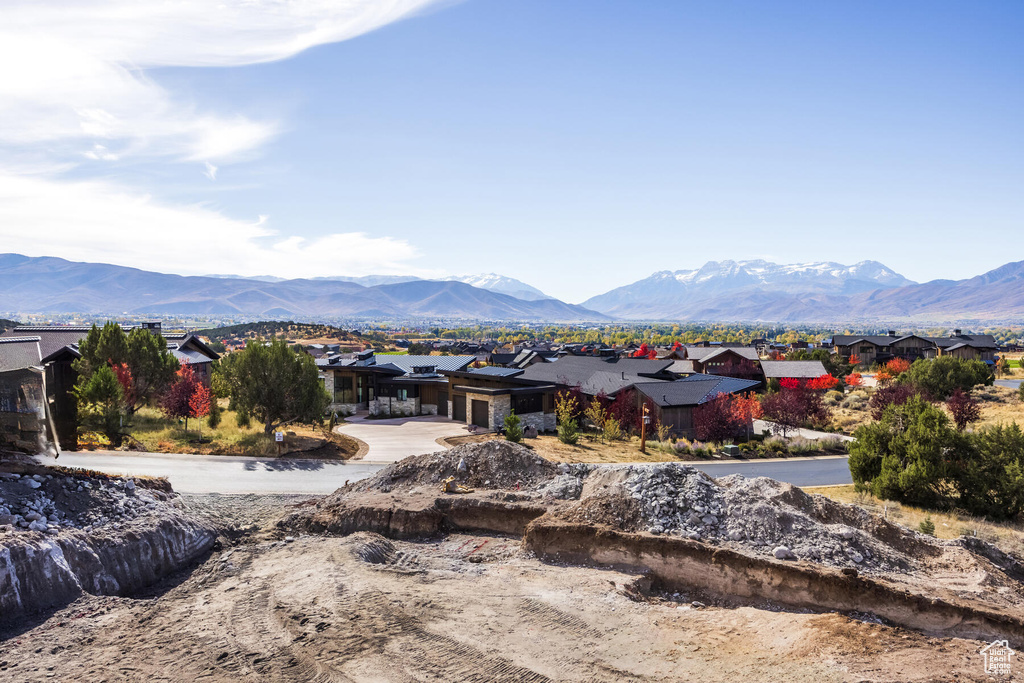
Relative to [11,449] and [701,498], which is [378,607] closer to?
[701,498]

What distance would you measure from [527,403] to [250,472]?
19.5 meters

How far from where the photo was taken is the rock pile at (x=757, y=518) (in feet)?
47.3

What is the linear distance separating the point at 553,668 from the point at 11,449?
1584 cm

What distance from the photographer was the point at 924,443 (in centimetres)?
2416

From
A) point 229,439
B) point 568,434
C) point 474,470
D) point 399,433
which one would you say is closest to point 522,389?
point 568,434

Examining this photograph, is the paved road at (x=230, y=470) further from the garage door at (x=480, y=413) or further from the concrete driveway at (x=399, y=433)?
the garage door at (x=480, y=413)

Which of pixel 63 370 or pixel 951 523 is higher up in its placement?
pixel 63 370

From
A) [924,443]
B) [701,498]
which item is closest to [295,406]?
[701,498]

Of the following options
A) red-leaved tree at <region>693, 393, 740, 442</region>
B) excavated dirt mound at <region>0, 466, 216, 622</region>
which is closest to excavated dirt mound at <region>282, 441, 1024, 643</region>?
excavated dirt mound at <region>0, 466, 216, 622</region>

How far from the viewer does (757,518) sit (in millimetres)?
15383

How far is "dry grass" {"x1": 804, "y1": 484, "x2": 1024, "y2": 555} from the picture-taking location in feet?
61.4

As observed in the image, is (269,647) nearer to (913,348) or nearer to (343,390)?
(343,390)

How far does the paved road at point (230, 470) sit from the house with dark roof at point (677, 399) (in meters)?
21.8

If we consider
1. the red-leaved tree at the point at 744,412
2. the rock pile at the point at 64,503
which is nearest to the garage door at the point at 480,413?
the red-leaved tree at the point at 744,412
